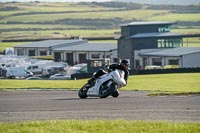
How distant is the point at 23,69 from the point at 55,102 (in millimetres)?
59077

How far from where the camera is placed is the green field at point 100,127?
12651 mm

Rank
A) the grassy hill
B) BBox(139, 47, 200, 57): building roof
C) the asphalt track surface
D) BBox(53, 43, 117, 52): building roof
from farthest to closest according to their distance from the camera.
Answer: the grassy hill, BBox(53, 43, 117, 52): building roof, BBox(139, 47, 200, 57): building roof, the asphalt track surface

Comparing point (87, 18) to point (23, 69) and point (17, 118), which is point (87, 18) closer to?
point (23, 69)

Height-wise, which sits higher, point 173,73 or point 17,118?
point 17,118

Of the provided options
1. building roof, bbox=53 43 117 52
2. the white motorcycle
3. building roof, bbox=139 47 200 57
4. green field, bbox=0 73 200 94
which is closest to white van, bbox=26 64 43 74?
building roof, bbox=53 43 117 52

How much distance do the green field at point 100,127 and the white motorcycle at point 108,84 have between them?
25.7 feet

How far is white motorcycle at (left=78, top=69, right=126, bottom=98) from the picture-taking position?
21.8m

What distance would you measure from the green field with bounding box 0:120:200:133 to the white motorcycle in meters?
7.84

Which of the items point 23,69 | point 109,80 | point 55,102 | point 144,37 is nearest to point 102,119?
point 55,102

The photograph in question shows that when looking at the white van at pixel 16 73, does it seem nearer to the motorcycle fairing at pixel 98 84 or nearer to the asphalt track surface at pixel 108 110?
the motorcycle fairing at pixel 98 84

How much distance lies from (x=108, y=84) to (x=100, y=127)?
9.01 metres

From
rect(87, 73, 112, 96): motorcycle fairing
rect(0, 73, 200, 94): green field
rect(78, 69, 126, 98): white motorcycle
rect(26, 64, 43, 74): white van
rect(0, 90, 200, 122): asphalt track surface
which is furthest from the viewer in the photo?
rect(26, 64, 43, 74): white van

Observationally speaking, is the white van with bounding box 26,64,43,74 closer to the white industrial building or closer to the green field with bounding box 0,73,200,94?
the white industrial building

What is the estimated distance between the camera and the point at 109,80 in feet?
71.9
